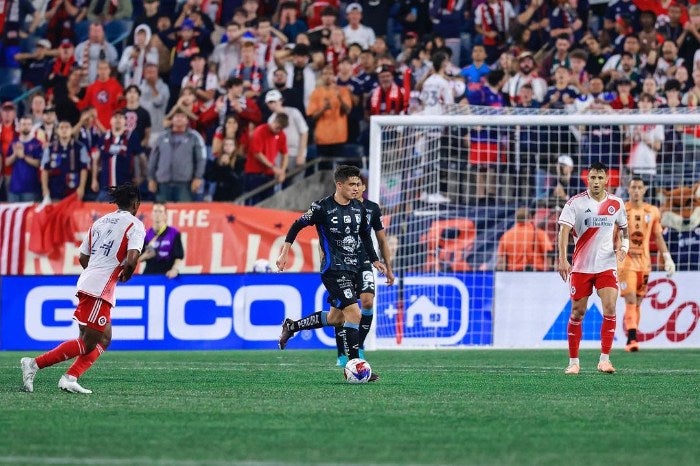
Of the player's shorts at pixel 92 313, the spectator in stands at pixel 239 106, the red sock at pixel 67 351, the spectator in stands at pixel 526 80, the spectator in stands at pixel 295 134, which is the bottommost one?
the red sock at pixel 67 351

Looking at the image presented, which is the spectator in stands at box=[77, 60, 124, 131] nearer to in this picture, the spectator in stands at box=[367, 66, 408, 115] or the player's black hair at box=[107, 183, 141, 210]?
the spectator in stands at box=[367, 66, 408, 115]

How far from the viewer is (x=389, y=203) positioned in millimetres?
20484

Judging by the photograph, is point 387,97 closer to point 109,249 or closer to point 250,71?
point 250,71

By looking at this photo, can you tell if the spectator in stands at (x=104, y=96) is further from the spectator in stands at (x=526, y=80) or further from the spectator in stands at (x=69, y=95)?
the spectator in stands at (x=526, y=80)

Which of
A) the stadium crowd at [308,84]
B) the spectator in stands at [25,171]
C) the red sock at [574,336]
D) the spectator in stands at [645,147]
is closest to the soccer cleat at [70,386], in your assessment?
the red sock at [574,336]

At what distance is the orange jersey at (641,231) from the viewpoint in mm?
18500

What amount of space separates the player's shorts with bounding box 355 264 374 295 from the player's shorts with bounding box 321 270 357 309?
16cm

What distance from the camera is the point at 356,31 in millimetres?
24109

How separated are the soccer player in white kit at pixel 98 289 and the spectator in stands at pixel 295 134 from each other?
1112 cm

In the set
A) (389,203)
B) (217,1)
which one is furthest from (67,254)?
(217,1)

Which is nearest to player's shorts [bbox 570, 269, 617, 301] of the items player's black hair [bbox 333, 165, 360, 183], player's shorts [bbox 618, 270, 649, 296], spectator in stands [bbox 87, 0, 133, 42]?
player's black hair [bbox 333, 165, 360, 183]

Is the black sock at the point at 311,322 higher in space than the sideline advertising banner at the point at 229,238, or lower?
lower

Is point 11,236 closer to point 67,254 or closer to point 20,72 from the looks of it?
point 67,254

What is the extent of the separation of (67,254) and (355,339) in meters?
9.45
